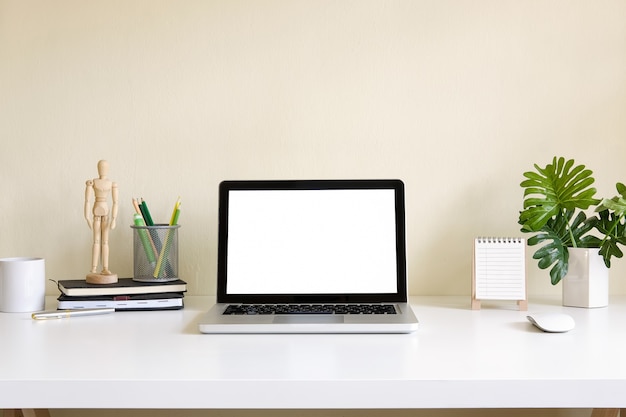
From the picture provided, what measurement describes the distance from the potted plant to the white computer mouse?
0.23 meters

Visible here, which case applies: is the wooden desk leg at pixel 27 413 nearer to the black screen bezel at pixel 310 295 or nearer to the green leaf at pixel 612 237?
the black screen bezel at pixel 310 295

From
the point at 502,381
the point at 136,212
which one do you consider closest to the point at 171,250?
the point at 136,212

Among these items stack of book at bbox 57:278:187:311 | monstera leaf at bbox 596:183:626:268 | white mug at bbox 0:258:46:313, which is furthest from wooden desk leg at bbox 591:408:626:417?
white mug at bbox 0:258:46:313

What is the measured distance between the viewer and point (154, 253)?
140 centimetres

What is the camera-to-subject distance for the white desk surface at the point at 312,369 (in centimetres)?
82

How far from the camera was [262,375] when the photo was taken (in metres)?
0.84

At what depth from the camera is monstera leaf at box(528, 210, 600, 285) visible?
52.4 inches

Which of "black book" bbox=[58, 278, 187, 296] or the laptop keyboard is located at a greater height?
"black book" bbox=[58, 278, 187, 296]

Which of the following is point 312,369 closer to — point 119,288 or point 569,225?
point 119,288

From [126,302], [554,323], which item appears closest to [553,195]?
[554,323]

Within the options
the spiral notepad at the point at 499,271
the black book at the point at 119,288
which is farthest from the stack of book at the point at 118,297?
the spiral notepad at the point at 499,271

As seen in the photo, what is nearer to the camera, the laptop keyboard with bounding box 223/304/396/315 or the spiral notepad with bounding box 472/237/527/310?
the laptop keyboard with bounding box 223/304/396/315

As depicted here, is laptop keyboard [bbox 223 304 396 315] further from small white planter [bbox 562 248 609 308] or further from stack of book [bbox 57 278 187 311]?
small white planter [bbox 562 248 609 308]

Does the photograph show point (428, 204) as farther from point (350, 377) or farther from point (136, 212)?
point (350, 377)
